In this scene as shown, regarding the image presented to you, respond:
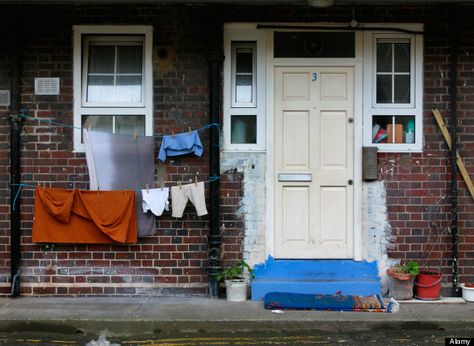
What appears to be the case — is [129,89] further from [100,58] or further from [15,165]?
[15,165]

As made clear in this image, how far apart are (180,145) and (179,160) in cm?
24

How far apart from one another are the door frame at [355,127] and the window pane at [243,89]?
0.83 feet

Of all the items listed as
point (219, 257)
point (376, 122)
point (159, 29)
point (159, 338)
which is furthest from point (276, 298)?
point (159, 29)

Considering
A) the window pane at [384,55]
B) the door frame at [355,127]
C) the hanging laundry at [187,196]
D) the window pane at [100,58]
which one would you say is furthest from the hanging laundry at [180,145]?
the window pane at [384,55]

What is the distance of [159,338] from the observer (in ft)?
20.2

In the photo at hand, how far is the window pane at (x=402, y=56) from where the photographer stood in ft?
24.3

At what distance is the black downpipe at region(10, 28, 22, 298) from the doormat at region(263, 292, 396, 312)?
120 inches

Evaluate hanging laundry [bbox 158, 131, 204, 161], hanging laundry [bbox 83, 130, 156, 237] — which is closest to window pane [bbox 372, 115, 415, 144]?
hanging laundry [bbox 158, 131, 204, 161]

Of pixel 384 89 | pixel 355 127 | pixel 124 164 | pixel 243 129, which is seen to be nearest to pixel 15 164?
pixel 124 164

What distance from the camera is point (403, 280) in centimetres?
706

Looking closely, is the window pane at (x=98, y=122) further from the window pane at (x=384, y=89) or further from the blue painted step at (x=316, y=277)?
the window pane at (x=384, y=89)

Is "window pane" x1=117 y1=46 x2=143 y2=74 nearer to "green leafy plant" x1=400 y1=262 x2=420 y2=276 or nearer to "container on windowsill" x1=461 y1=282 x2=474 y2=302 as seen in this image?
"green leafy plant" x1=400 y1=262 x2=420 y2=276

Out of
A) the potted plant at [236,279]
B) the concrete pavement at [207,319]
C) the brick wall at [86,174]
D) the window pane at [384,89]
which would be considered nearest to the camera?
the concrete pavement at [207,319]

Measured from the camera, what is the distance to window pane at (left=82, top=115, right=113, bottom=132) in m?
7.35
